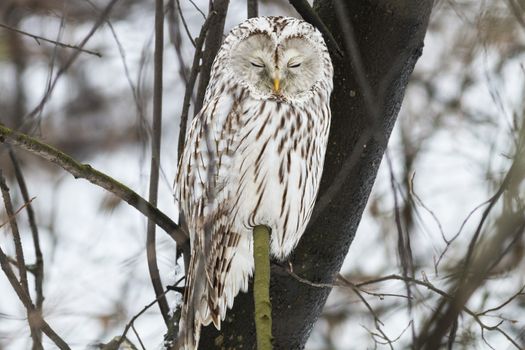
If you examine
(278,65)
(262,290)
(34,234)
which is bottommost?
(262,290)

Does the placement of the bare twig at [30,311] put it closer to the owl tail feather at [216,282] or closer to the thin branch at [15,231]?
the thin branch at [15,231]

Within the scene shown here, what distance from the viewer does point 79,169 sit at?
197 cm

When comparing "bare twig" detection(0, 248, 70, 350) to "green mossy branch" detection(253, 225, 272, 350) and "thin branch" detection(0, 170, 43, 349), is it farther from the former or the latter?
"green mossy branch" detection(253, 225, 272, 350)

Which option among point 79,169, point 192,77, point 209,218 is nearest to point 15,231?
point 79,169

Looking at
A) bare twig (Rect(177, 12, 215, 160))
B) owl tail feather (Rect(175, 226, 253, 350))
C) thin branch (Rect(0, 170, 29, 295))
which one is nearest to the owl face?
bare twig (Rect(177, 12, 215, 160))

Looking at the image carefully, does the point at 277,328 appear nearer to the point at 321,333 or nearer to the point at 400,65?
the point at 400,65

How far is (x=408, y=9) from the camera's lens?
7.20ft

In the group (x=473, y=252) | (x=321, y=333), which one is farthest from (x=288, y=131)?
(x=321, y=333)

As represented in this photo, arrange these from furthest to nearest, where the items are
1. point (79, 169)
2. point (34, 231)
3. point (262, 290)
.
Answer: point (34, 231), point (79, 169), point (262, 290)

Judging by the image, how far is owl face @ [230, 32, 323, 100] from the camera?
7.47 feet

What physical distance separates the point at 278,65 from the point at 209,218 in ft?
1.52

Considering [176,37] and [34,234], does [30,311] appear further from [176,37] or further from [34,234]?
[176,37]

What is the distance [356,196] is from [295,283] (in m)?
0.29

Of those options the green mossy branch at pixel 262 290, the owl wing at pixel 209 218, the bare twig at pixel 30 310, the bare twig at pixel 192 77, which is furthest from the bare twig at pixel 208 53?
the bare twig at pixel 30 310
